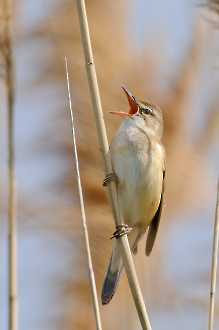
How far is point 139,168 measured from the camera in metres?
3.04

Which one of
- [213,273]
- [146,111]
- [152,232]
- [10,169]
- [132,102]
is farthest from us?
[146,111]

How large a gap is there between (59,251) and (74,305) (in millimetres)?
194

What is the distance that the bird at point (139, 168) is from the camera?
9.72 ft

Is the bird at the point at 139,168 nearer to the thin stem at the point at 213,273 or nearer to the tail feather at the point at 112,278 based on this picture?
the tail feather at the point at 112,278

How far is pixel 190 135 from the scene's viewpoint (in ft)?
8.52

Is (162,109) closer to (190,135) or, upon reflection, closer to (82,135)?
(190,135)

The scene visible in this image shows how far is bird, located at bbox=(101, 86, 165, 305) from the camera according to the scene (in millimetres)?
2963

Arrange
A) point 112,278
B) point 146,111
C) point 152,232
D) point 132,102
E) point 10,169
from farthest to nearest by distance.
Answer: point 146,111 < point 132,102 < point 152,232 < point 112,278 < point 10,169

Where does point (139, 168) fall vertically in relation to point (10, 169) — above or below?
above

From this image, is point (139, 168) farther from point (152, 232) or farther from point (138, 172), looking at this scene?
point (152, 232)

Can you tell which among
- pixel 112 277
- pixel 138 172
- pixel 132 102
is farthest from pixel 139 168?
pixel 112 277

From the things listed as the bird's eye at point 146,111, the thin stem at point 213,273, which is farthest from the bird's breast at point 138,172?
the thin stem at point 213,273

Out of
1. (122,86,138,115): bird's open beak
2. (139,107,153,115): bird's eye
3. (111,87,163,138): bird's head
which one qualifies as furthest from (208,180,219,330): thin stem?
(139,107,153,115): bird's eye

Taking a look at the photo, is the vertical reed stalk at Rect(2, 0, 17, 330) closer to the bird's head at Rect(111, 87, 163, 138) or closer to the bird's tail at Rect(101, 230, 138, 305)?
the bird's tail at Rect(101, 230, 138, 305)
